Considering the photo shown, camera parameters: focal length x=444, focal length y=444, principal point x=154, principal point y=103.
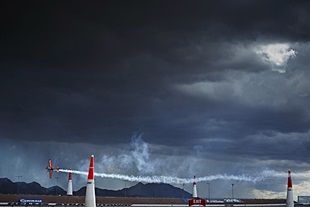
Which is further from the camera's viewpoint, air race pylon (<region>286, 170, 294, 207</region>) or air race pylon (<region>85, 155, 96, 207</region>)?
air race pylon (<region>286, 170, 294, 207</region>)

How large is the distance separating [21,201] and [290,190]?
117 metres

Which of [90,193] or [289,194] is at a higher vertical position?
[90,193]

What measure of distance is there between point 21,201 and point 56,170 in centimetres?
3148

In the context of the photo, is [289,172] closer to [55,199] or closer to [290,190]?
[290,190]

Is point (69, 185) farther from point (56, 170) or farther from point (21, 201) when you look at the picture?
point (21, 201)

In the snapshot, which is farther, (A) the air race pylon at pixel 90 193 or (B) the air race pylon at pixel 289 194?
(B) the air race pylon at pixel 289 194

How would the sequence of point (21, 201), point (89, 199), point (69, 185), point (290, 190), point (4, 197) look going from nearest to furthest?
point (89, 199) < point (290, 190) < point (21, 201) < point (4, 197) < point (69, 185)

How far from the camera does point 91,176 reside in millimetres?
46938

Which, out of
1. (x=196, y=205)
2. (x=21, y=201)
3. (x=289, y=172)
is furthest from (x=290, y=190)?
(x=21, y=201)

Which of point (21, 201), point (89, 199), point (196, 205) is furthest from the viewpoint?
point (21, 201)

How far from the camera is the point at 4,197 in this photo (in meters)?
182

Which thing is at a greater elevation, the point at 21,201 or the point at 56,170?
the point at 56,170

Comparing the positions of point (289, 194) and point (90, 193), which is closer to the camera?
point (90, 193)

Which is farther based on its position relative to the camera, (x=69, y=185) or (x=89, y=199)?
(x=69, y=185)
